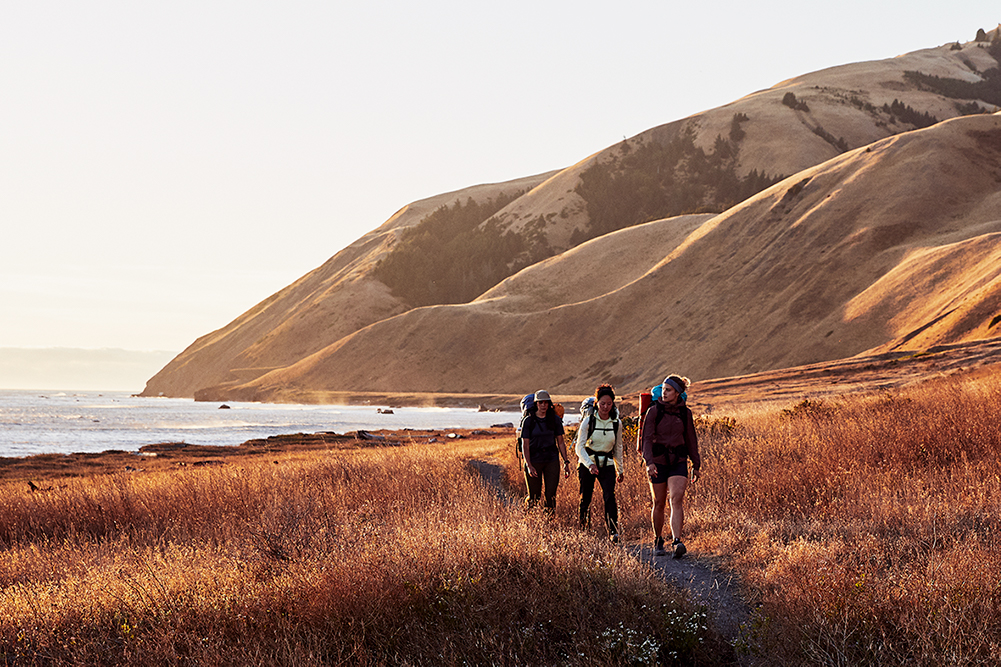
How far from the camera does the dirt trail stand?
6.77 metres

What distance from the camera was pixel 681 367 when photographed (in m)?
79.5

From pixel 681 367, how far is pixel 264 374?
278 ft

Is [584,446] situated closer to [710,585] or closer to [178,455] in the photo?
[710,585]

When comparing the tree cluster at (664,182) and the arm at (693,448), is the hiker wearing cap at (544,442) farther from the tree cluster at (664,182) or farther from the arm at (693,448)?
the tree cluster at (664,182)

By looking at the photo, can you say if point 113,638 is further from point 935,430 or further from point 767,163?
point 767,163

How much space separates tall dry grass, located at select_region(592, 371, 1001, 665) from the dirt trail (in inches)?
8.1

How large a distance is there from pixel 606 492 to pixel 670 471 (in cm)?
122

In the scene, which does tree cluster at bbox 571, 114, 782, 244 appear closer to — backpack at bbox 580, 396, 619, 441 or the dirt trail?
backpack at bbox 580, 396, 619, 441

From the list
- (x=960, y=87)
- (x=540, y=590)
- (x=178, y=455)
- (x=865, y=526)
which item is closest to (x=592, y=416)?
(x=865, y=526)

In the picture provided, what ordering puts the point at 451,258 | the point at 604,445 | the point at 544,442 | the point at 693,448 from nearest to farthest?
the point at 693,448 → the point at 604,445 → the point at 544,442 → the point at 451,258

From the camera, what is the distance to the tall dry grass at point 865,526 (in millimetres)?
5781

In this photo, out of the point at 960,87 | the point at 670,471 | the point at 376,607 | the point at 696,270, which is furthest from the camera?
the point at 960,87

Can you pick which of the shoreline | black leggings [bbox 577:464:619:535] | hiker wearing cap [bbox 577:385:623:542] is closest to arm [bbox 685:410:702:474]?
hiker wearing cap [bbox 577:385:623:542]

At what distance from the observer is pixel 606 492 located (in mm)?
10047
